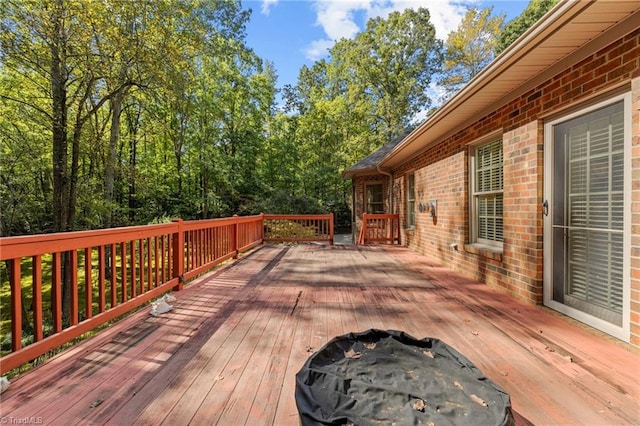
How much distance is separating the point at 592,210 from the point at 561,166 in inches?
19.2

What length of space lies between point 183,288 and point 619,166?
431 centimetres

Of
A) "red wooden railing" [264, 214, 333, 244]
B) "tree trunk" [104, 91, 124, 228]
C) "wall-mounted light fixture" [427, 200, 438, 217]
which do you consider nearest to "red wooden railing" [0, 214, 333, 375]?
"red wooden railing" [264, 214, 333, 244]

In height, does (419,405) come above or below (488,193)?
below

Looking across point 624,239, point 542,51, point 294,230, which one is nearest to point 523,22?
point 294,230

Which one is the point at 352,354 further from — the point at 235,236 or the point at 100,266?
the point at 235,236

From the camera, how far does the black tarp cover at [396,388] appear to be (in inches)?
47.5

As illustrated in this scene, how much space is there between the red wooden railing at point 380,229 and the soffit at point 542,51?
13.7 feet

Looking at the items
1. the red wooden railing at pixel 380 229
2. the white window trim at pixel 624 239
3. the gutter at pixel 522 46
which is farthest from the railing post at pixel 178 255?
the red wooden railing at pixel 380 229

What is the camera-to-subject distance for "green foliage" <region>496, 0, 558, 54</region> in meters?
13.4

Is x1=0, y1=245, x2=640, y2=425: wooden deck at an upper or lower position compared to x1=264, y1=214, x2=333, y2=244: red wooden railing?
lower

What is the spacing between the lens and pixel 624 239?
199cm

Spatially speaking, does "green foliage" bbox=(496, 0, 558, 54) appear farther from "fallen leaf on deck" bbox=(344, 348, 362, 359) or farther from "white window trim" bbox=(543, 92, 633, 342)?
"fallen leaf on deck" bbox=(344, 348, 362, 359)

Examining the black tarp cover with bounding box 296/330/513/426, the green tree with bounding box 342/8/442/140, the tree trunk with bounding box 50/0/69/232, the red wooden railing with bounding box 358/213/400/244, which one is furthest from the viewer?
the green tree with bounding box 342/8/442/140

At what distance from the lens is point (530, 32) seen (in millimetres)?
2141
